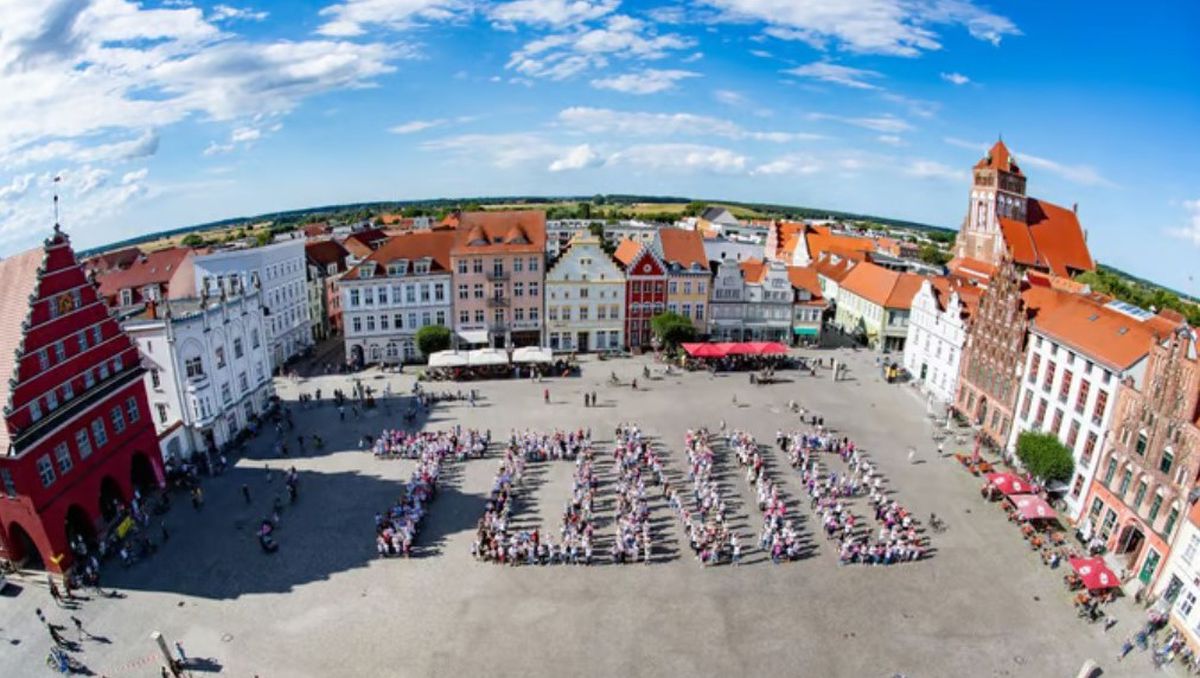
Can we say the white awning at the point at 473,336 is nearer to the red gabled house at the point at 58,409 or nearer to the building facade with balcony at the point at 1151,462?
the red gabled house at the point at 58,409

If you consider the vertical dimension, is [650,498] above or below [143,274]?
below

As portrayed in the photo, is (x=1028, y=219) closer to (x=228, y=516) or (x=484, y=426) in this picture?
(x=484, y=426)

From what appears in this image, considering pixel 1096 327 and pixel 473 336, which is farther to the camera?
pixel 473 336

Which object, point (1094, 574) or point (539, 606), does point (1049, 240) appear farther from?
point (539, 606)

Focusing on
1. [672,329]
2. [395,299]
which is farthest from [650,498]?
[395,299]

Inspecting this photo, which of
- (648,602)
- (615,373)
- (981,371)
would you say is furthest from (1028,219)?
(648,602)

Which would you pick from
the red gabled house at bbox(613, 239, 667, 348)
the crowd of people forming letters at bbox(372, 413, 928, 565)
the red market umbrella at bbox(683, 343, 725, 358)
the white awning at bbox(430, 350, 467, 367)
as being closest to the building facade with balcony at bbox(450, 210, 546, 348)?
the white awning at bbox(430, 350, 467, 367)
